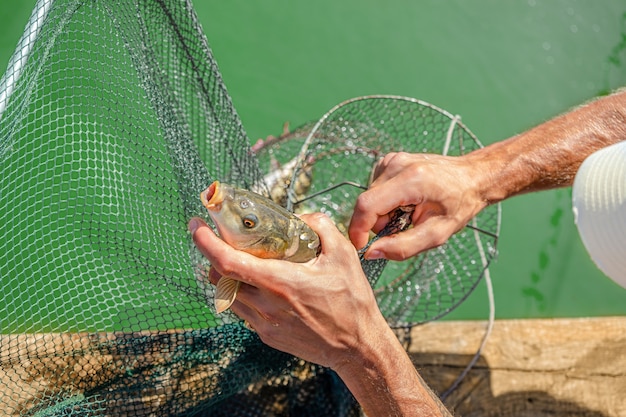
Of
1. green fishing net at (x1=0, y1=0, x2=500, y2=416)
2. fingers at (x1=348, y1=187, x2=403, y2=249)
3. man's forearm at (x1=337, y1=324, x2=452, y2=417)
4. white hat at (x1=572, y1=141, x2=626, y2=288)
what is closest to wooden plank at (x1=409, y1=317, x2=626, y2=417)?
green fishing net at (x1=0, y1=0, x2=500, y2=416)

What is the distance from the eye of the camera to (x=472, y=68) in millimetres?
5559

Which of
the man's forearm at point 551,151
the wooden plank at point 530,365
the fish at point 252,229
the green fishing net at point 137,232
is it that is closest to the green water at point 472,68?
the wooden plank at point 530,365

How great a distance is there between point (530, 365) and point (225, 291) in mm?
2188

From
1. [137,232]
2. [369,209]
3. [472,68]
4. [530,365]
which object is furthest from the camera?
[472,68]

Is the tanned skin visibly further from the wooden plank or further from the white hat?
the wooden plank

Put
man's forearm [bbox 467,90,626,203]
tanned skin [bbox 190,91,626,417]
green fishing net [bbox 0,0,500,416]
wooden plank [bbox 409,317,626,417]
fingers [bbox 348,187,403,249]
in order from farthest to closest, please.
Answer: wooden plank [bbox 409,317,626,417], man's forearm [bbox 467,90,626,203], green fishing net [bbox 0,0,500,416], fingers [bbox 348,187,403,249], tanned skin [bbox 190,91,626,417]

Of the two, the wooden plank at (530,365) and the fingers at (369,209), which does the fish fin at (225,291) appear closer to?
the fingers at (369,209)

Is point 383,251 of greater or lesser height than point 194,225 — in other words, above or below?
below

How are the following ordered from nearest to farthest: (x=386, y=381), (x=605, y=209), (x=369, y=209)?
1. (x=605, y=209)
2. (x=386, y=381)
3. (x=369, y=209)

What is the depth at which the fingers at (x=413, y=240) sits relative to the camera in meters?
2.32

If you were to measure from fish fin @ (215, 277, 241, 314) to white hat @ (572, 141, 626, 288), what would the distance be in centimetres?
114

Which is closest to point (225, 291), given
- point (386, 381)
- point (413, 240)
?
point (386, 381)

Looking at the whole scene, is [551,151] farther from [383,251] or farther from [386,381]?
[386,381]

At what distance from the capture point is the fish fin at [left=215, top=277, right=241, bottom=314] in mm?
1739
